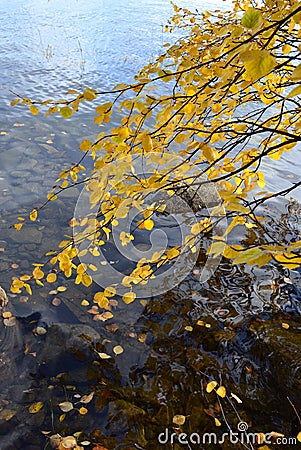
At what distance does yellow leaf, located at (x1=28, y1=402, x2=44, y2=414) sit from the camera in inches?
102

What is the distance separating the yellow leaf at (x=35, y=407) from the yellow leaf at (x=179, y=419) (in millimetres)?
936

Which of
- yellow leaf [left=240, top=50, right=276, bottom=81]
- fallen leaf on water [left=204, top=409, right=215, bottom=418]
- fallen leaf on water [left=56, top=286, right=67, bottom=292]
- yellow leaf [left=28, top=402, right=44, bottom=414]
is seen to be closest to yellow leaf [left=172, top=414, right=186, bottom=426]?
fallen leaf on water [left=204, top=409, right=215, bottom=418]

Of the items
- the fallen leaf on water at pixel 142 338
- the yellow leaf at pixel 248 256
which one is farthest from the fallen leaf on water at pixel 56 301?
the yellow leaf at pixel 248 256

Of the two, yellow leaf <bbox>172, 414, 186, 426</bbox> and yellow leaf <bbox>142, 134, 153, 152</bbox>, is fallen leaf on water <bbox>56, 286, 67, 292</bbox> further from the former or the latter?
yellow leaf <bbox>142, 134, 153, 152</bbox>

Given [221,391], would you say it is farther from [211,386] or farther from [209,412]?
[209,412]

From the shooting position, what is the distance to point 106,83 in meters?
8.95

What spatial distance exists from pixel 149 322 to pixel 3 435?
56.2 inches

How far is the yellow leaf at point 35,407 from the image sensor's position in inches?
102

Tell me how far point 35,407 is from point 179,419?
1.01 metres

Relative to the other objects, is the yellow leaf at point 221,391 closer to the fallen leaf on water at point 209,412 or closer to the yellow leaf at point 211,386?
the yellow leaf at point 211,386

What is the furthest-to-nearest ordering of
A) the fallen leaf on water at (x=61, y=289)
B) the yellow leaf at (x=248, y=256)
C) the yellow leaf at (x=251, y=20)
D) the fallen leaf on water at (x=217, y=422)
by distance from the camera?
the fallen leaf on water at (x=61, y=289) → the fallen leaf on water at (x=217, y=422) → the yellow leaf at (x=251, y=20) → the yellow leaf at (x=248, y=256)

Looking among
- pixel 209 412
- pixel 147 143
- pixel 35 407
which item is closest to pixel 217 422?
pixel 209 412

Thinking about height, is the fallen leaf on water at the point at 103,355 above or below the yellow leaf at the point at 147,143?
below

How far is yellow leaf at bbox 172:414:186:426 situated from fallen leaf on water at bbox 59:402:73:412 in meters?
0.73
